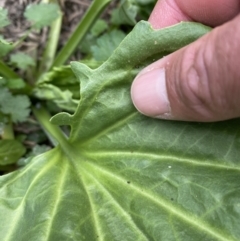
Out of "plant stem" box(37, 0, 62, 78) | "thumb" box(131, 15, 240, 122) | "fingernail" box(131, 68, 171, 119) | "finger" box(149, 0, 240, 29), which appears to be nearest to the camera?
"thumb" box(131, 15, 240, 122)

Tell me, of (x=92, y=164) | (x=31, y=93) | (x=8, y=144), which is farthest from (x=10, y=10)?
(x=92, y=164)

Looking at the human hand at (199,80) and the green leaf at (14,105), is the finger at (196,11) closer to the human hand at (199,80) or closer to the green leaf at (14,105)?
the human hand at (199,80)

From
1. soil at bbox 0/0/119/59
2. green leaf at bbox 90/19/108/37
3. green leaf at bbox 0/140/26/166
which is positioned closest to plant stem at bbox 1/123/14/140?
green leaf at bbox 0/140/26/166

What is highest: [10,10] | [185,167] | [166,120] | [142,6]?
[10,10]

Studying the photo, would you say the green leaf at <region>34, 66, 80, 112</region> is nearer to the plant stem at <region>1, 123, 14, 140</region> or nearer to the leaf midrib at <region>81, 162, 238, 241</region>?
the plant stem at <region>1, 123, 14, 140</region>

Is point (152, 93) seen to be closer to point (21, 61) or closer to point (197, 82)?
point (197, 82)

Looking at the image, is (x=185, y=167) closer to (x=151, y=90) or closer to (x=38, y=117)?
(x=151, y=90)

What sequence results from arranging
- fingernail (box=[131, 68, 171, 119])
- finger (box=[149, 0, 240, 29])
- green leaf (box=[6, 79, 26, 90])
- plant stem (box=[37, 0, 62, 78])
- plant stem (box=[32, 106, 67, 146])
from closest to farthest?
fingernail (box=[131, 68, 171, 119]) → finger (box=[149, 0, 240, 29]) → plant stem (box=[32, 106, 67, 146]) → green leaf (box=[6, 79, 26, 90]) → plant stem (box=[37, 0, 62, 78])
